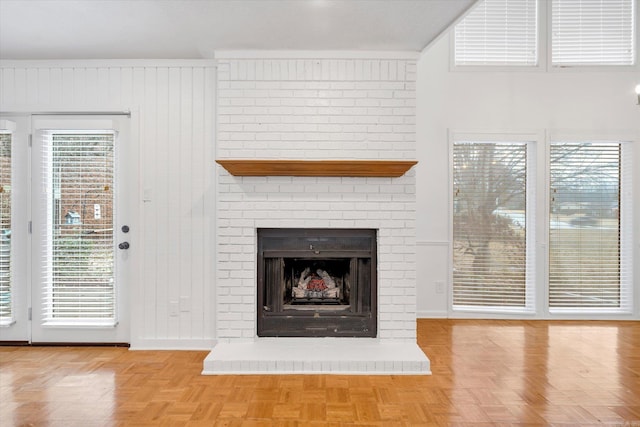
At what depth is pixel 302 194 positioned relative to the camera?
3344mm

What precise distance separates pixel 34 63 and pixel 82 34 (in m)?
0.91

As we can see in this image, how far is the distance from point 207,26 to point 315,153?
1.19 metres

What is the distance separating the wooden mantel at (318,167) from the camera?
3045mm

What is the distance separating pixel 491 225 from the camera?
14.9ft

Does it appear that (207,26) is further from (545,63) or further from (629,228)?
(629,228)

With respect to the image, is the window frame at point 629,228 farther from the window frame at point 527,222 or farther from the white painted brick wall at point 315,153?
the white painted brick wall at point 315,153

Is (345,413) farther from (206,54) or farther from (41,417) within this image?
(206,54)

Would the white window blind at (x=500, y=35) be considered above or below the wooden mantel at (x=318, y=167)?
above

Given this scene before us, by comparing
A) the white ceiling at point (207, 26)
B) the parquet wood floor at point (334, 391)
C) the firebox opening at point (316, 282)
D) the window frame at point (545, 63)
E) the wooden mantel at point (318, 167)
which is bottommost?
the parquet wood floor at point (334, 391)

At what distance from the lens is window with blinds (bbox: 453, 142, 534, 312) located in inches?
178

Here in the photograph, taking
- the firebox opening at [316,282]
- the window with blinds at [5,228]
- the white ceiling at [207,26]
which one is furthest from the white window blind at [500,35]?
the window with blinds at [5,228]

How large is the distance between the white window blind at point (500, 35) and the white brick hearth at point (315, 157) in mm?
1656

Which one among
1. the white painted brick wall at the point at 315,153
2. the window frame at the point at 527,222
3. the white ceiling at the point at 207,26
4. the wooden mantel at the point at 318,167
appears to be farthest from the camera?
the window frame at the point at 527,222

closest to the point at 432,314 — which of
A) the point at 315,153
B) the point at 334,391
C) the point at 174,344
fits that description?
the point at 334,391
